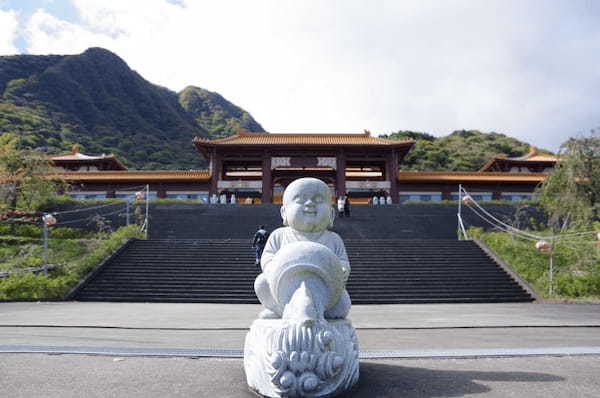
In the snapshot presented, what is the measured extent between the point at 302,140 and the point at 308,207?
2433 centimetres

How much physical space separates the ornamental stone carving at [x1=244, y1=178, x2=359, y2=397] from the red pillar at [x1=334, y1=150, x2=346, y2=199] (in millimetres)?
23365

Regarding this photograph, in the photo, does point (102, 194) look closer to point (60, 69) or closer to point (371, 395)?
point (371, 395)

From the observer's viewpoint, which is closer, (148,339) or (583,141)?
(148,339)

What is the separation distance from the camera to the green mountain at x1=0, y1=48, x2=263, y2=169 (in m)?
59.4

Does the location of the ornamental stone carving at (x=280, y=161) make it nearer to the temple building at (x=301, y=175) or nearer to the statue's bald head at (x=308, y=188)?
the temple building at (x=301, y=175)

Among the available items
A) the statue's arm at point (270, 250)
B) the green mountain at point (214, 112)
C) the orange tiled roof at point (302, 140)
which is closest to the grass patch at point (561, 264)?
the statue's arm at point (270, 250)

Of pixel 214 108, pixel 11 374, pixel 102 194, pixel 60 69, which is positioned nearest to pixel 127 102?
pixel 60 69

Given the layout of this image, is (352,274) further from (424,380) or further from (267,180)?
(267,180)

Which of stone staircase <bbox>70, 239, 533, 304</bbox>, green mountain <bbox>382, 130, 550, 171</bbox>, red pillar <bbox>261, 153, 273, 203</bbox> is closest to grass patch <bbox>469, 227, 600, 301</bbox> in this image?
stone staircase <bbox>70, 239, 533, 304</bbox>

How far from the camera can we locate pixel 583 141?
50.8ft

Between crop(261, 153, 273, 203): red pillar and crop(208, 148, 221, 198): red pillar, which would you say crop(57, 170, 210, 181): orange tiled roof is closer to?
crop(208, 148, 221, 198): red pillar

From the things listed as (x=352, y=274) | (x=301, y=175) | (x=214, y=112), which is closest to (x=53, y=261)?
(x=352, y=274)

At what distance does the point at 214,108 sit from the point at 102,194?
6700 centimetres

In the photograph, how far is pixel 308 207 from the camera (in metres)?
4.12
